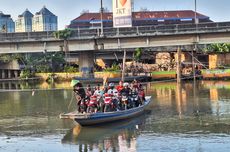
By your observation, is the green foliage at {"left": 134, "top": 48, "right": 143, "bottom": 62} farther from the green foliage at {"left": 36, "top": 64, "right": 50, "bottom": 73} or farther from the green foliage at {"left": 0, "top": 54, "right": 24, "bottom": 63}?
the green foliage at {"left": 0, "top": 54, "right": 24, "bottom": 63}

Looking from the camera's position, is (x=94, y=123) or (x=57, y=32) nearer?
(x=94, y=123)

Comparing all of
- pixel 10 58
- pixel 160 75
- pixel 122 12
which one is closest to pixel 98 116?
pixel 122 12

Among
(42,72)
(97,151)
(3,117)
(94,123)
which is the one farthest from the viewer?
(42,72)

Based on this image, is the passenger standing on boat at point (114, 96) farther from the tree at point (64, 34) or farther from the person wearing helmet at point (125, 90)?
the tree at point (64, 34)

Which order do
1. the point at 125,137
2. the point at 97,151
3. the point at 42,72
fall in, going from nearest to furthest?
the point at 97,151 → the point at 125,137 → the point at 42,72

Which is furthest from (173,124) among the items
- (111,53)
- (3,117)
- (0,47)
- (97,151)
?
(111,53)

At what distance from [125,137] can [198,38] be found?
3795 cm

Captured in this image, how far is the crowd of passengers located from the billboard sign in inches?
1124

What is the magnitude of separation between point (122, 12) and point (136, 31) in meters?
3.18

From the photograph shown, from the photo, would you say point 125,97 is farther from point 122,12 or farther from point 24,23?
point 24,23

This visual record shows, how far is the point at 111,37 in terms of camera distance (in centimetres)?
6075

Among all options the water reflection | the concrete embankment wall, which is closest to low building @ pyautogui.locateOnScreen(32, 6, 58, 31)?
the concrete embankment wall

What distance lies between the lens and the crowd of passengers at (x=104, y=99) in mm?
26547

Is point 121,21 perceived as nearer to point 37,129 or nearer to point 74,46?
point 74,46
